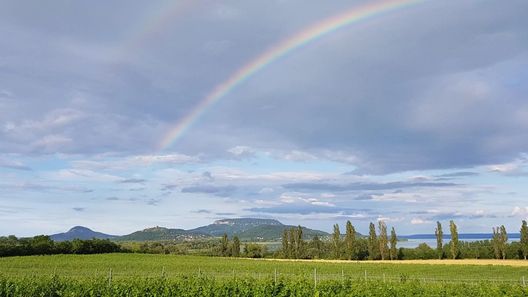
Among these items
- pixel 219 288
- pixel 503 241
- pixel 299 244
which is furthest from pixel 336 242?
pixel 219 288

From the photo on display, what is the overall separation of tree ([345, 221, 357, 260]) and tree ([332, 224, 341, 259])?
2725 millimetres

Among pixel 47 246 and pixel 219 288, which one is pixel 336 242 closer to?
pixel 47 246

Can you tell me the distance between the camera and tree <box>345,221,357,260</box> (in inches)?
3853

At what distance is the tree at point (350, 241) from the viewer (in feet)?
321

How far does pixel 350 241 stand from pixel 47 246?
59.3m

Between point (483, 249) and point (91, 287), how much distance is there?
9026 centimetres

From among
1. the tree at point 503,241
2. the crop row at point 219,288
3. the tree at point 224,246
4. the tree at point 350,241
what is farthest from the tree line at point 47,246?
the tree at point 503,241

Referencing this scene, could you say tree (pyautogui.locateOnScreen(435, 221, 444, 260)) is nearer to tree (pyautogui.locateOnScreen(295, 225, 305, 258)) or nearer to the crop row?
tree (pyautogui.locateOnScreen(295, 225, 305, 258))

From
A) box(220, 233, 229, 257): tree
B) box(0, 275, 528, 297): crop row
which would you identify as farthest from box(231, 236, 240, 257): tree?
box(0, 275, 528, 297): crop row

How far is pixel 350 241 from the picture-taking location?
→ 9869cm

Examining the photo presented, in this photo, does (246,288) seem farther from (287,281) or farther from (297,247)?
(297,247)

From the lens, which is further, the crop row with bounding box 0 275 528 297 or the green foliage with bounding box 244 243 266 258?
the green foliage with bounding box 244 243 266 258

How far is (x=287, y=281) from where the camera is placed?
2017 centimetres

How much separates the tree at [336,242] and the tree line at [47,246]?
47.4 metres
